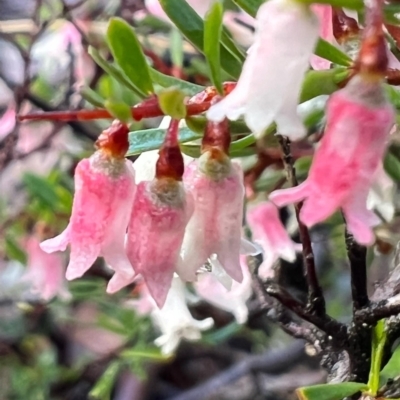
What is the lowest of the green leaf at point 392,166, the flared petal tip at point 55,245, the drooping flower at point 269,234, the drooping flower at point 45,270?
the drooping flower at point 45,270

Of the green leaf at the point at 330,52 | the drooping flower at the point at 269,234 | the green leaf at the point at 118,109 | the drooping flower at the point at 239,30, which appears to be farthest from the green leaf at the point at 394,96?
the drooping flower at the point at 239,30

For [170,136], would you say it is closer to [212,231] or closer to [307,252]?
[212,231]

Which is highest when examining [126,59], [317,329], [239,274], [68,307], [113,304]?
[126,59]

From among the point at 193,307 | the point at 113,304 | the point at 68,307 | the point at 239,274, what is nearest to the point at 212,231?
the point at 239,274

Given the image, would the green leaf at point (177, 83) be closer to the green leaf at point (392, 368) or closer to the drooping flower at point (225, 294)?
the green leaf at point (392, 368)

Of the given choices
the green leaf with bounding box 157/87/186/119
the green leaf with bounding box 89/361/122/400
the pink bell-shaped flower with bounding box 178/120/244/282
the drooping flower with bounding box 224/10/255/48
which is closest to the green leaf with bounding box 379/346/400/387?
the pink bell-shaped flower with bounding box 178/120/244/282

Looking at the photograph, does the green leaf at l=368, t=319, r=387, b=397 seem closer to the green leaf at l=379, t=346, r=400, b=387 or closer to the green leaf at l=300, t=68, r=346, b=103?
the green leaf at l=379, t=346, r=400, b=387
